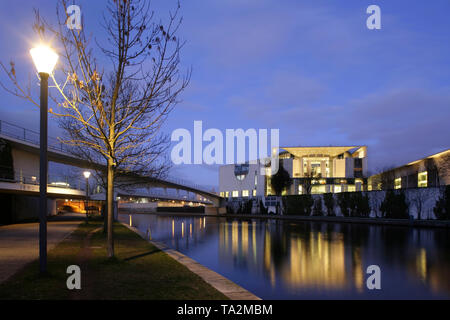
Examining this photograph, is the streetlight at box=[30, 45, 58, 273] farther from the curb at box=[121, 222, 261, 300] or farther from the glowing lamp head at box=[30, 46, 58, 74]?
the curb at box=[121, 222, 261, 300]

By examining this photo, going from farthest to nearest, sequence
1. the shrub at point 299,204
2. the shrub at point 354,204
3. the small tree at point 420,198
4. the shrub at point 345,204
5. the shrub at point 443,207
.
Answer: the shrub at point 299,204
the shrub at point 345,204
the shrub at point 354,204
the small tree at point 420,198
the shrub at point 443,207

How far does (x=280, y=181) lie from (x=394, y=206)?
135 feet

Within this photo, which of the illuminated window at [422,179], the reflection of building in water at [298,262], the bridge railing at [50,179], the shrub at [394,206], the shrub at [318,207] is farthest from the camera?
the illuminated window at [422,179]

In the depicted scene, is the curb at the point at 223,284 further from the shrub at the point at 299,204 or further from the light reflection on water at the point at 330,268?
the shrub at the point at 299,204

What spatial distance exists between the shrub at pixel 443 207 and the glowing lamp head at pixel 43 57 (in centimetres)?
3777

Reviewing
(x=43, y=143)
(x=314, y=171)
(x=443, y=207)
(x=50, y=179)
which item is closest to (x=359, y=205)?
(x=443, y=207)

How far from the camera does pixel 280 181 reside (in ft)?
273

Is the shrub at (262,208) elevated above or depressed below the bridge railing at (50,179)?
below

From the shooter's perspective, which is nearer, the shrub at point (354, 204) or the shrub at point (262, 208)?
the shrub at point (354, 204)

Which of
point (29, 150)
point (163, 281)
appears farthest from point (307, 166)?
point (163, 281)

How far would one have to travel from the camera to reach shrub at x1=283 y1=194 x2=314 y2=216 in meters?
60.8

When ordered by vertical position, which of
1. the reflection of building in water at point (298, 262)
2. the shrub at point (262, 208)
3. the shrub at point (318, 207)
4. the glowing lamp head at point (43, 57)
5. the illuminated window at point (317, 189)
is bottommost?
the shrub at point (262, 208)

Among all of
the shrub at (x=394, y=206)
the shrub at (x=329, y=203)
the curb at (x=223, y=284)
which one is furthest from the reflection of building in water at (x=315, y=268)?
the shrub at (x=329, y=203)

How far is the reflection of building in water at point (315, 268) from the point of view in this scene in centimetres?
1081
